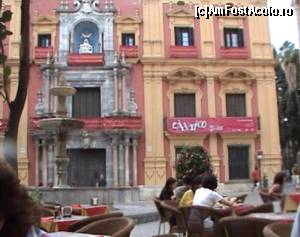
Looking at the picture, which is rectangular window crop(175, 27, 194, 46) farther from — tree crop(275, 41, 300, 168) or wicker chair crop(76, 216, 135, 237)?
wicker chair crop(76, 216, 135, 237)

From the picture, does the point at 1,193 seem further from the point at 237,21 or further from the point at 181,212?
the point at 237,21

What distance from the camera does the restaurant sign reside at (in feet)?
77.3

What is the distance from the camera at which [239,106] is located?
2462cm

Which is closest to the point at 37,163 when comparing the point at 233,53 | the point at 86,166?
the point at 86,166

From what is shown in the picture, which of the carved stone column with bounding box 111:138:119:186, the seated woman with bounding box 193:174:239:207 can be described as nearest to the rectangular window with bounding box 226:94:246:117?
the carved stone column with bounding box 111:138:119:186

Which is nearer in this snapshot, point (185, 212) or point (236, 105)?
point (185, 212)

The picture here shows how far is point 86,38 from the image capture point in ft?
82.0

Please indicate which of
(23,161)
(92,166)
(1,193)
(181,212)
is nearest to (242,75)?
(92,166)

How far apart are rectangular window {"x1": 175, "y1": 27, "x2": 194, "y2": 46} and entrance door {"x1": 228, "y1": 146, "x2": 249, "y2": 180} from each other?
Answer: 590cm

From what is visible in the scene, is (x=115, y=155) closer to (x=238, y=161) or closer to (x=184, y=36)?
(x=238, y=161)

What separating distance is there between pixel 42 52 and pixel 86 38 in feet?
7.86

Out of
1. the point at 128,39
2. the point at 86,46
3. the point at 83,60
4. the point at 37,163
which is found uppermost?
the point at 128,39

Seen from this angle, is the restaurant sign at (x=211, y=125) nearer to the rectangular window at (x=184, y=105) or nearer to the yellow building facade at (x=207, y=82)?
the yellow building facade at (x=207, y=82)

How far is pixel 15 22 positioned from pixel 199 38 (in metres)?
9.59
